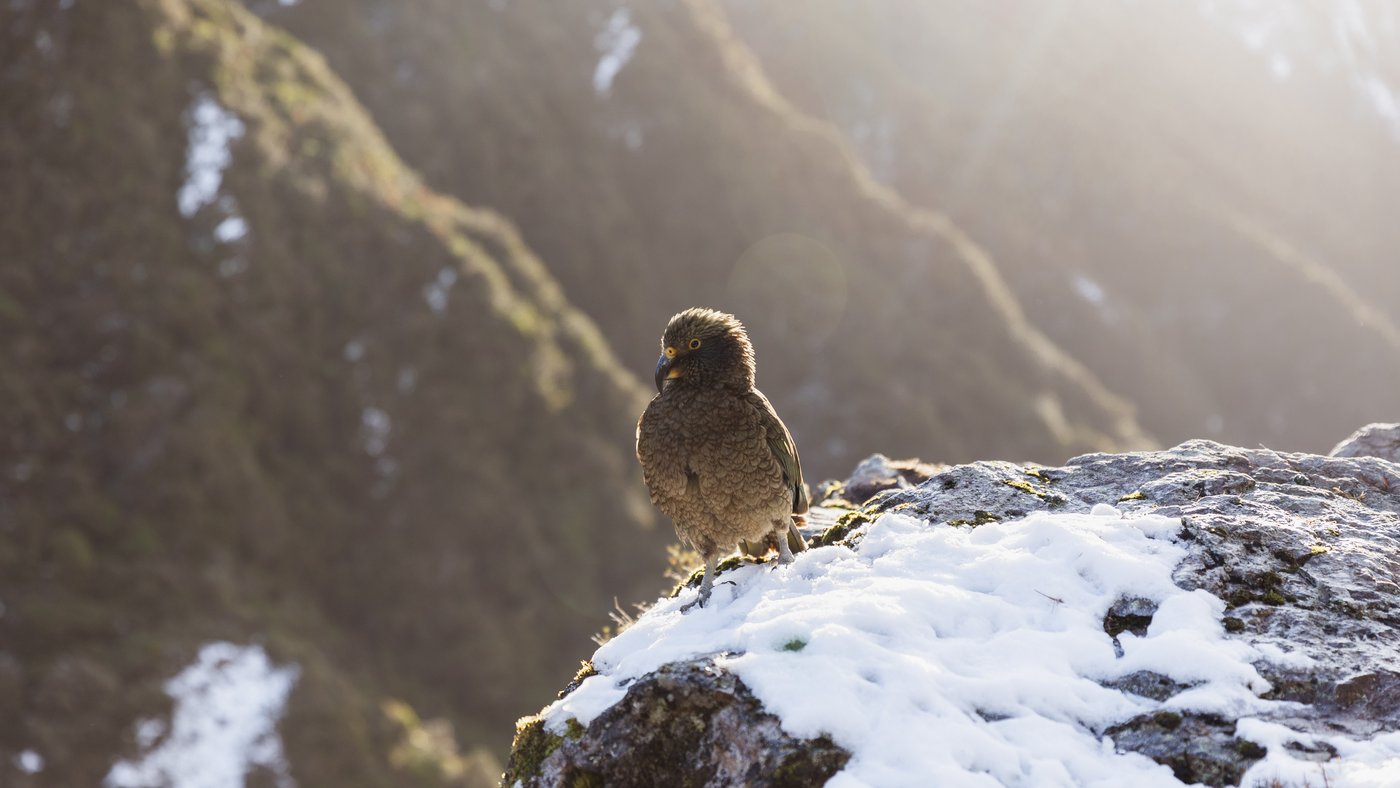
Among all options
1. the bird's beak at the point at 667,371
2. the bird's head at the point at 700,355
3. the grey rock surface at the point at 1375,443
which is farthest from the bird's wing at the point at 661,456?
the grey rock surface at the point at 1375,443

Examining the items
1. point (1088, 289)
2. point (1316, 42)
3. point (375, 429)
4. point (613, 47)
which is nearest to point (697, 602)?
point (375, 429)

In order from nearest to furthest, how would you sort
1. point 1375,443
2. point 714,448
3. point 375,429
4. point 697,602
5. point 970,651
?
1. point 970,651
2. point 697,602
3. point 714,448
4. point 1375,443
5. point 375,429

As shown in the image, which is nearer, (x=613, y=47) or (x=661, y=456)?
(x=661, y=456)

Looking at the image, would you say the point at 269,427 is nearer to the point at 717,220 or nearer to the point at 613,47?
the point at 717,220

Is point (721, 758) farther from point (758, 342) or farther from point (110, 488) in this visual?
point (758, 342)

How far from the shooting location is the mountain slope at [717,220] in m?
40.4

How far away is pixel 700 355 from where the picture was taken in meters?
6.75

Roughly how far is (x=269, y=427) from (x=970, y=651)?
2676 centimetres

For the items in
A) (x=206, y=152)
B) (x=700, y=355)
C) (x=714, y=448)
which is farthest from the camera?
(x=206, y=152)

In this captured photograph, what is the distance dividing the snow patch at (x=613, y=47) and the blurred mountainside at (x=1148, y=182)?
64.2ft

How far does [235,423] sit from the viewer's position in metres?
27.0

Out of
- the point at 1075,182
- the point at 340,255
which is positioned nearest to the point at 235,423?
the point at 340,255

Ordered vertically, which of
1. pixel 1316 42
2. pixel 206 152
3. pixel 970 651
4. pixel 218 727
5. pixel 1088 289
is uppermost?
pixel 1316 42

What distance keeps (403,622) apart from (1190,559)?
24.1 meters
